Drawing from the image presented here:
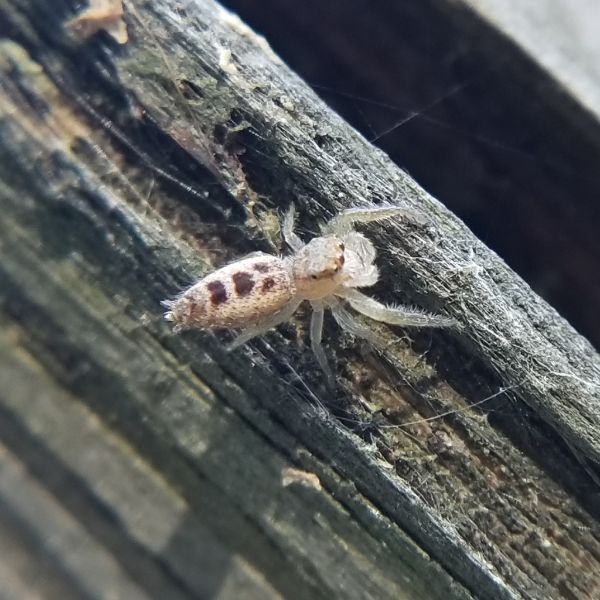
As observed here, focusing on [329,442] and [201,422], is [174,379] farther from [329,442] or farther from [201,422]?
[329,442]

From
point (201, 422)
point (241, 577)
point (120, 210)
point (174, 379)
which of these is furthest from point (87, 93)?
point (241, 577)

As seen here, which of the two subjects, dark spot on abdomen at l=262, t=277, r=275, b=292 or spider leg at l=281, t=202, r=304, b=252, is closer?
spider leg at l=281, t=202, r=304, b=252

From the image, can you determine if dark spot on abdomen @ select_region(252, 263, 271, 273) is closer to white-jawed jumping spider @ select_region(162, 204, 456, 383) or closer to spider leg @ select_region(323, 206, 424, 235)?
white-jawed jumping spider @ select_region(162, 204, 456, 383)

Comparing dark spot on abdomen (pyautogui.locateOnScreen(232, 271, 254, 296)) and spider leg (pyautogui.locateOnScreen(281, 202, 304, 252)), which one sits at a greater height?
spider leg (pyautogui.locateOnScreen(281, 202, 304, 252))

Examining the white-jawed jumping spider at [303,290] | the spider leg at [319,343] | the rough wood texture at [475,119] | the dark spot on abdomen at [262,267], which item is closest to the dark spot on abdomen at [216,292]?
the white-jawed jumping spider at [303,290]

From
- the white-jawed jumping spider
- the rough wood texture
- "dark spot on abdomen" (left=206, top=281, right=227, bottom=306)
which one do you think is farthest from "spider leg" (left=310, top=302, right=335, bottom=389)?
the rough wood texture

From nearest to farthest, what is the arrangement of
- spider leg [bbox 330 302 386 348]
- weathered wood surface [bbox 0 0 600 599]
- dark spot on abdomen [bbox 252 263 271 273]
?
weathered wood surface [bbox 0 0 600 599] → spider leg [bbox 330 302 386 348] → dark spot on abdomen [bbox 252 263 271 273]

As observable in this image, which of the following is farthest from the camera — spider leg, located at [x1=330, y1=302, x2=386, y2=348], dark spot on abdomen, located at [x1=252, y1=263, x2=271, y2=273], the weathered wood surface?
dark spot on abdomen, located at [x1=252, y1=263, x2=271, y2=273]
